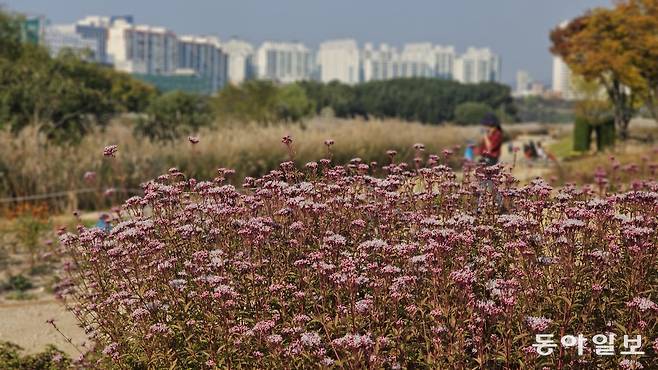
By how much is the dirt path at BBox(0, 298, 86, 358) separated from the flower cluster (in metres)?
2.67

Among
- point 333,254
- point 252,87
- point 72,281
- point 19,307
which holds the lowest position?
point 19,307

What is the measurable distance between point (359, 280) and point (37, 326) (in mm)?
5034

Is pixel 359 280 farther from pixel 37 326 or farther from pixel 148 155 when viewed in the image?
pixel 148 155

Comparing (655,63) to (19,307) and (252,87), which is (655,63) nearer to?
(252,87)

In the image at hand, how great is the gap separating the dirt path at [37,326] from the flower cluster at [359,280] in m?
2.67

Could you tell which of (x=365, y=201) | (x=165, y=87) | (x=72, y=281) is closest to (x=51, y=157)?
(x=72, y=281)

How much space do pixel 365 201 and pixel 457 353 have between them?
63.7 inches

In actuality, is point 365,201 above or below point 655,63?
below

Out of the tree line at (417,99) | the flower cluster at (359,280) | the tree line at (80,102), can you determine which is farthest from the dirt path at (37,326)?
the tree line at (417,99)

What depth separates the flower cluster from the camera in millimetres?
3129

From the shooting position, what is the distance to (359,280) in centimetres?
318

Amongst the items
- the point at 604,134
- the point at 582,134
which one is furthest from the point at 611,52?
the point at 582,134

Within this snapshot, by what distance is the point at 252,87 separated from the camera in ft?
97.7

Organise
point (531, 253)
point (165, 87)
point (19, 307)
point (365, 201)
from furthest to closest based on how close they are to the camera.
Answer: point (165, 87), point (19, 307), point (365, 201), point (531, 253)
